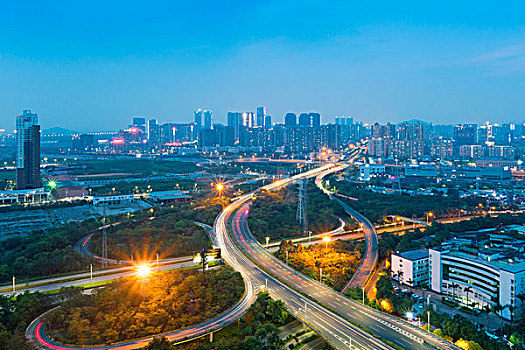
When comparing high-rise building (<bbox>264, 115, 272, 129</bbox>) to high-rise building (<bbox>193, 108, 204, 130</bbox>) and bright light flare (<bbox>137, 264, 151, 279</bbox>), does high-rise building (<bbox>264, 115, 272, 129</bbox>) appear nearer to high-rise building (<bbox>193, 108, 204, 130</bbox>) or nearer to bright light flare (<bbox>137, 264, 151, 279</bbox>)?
high-rise building (<bbox>193, 108, 204, 130</bbox>)

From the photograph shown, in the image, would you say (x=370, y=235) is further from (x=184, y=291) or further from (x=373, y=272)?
(x=184, y=291)

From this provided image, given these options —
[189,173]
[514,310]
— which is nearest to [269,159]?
[189,173]

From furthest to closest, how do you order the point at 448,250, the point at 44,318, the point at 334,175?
the point at 334,175
the point at 448,250
the point at 44,318

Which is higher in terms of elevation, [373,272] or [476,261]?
[476,261]

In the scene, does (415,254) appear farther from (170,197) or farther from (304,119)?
(304,119)

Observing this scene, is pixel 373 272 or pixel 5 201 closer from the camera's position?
pixel 373 272

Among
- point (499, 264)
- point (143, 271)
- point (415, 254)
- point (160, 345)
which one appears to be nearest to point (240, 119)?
point (415, 254)

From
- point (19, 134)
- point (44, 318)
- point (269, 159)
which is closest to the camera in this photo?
point (44, 318)

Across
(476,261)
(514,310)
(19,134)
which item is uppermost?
(19,134)
